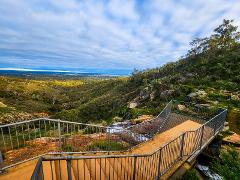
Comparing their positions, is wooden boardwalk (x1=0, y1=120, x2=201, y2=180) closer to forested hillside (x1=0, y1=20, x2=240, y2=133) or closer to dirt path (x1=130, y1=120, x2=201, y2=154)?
dirt path (x1=130, y1=120, x2=201, y2=154)

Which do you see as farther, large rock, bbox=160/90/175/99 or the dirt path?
large rock, bbox=160/90/175/99

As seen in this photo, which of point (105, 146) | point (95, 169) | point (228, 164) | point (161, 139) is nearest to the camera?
point (95, 169)

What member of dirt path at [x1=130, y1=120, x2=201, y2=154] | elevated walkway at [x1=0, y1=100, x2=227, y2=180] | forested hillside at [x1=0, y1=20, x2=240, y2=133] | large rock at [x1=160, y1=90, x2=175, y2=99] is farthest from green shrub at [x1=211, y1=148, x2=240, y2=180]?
large rock at [x1=160, y1=90, x2=175, y2=99]

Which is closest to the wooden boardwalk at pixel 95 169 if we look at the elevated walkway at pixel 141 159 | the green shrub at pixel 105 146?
the elevated walkway at pixel 141 159

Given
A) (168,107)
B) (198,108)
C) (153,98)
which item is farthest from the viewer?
(153,98)

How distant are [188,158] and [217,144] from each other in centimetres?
308

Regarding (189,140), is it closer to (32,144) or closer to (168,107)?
(168,107)

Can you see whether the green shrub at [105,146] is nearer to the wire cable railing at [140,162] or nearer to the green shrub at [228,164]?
the wire cable railing at [140,162]

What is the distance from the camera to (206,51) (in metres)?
32.2

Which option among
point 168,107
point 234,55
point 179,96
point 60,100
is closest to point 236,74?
point 234,55

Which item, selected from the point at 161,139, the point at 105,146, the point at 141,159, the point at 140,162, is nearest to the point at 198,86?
the point at 161,139

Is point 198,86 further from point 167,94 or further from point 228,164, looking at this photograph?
point 228,164

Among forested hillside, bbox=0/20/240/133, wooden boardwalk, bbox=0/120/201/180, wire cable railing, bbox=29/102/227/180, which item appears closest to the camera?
wooden boardwalk, bbox=0/120/201/180

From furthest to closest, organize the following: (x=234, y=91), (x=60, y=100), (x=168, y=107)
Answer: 1. (x=60, y=100)
2. (x=234, y=91)
3. (x=168, y=107)
